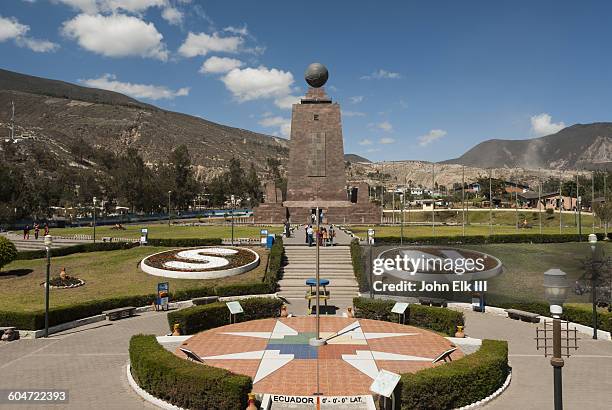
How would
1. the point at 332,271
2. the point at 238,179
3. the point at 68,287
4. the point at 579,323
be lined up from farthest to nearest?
the point at 238,179, the point at 332,271, the point at 68,287, the point at 579,323

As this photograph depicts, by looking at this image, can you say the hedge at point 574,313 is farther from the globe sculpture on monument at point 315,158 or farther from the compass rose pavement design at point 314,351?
the globe sculpture on monument at point 315,158

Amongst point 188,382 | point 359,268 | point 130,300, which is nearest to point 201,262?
point 130,300

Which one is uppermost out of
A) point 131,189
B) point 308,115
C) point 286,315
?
point 308,115

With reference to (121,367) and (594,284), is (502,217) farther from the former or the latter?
(121,367)

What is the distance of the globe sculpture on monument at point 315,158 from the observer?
60.0m

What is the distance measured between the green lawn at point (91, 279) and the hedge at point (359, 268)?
21.1 ft

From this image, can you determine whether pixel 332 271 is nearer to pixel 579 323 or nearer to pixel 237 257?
pixel 237 257

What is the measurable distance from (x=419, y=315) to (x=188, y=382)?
1215 cm

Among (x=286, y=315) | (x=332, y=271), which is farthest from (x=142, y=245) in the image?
(x=286, y=315)

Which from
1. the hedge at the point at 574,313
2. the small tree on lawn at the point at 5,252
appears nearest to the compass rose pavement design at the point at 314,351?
the hedge at the point at 574,313

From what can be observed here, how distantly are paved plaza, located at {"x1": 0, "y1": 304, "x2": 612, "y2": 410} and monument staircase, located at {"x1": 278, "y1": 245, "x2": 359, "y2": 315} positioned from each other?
763cm

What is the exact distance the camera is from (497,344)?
49.6 feet

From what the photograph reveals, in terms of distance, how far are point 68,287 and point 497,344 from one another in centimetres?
2503

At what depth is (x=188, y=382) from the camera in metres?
12.3
